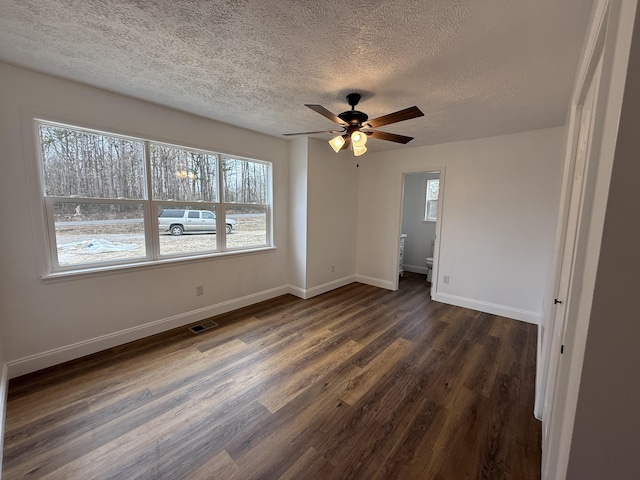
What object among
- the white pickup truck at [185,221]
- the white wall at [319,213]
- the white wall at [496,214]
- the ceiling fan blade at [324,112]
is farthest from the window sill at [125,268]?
the white wall at [496,214]

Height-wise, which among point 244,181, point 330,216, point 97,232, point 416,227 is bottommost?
point 416,227

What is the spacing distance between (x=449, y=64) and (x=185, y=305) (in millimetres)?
3486

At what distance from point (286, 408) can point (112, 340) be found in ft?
6.44

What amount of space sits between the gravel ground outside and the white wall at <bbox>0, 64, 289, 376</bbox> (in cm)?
17

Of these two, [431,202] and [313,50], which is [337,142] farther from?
[431,202]

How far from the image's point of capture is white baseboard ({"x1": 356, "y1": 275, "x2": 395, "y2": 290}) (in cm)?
474

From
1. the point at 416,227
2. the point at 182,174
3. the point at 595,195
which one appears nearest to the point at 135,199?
the point at 182,174

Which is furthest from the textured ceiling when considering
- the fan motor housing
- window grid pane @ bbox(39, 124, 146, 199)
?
window grid pane @ bbox(39, 124, 146, 199)

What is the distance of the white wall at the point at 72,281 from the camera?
2.09m

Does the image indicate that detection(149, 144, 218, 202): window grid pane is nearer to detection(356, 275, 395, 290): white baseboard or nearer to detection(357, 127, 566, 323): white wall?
detection(357, 127, 566, 323): white wall

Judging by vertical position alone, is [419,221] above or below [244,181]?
below

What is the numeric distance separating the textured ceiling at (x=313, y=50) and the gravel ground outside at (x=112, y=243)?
131 cm

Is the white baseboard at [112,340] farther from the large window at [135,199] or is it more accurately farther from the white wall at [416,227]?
the white wall at [416,227]

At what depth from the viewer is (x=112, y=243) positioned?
266cm
